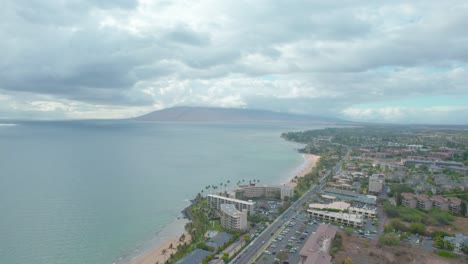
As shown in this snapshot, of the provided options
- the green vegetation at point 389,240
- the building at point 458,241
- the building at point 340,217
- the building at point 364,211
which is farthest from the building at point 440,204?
the green vegetation at point 389,240

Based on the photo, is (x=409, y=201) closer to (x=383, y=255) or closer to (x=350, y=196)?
(x=350, y=196)

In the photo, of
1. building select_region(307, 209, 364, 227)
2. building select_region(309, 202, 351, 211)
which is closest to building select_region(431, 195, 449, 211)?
building select_region(309, 202, 351, 211)

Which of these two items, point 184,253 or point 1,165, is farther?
point 1,165

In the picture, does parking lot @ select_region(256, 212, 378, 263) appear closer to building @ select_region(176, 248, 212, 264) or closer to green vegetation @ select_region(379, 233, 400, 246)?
green vegetation @ select_region(379, 233, 400, 246)

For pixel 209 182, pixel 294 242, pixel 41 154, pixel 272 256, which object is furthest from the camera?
pixel 41 154

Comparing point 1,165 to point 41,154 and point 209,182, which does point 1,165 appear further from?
point 209,182

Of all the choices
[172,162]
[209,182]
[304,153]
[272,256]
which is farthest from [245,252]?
[304,153]

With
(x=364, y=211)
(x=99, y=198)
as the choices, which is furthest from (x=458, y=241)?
(x=99, y=198)
